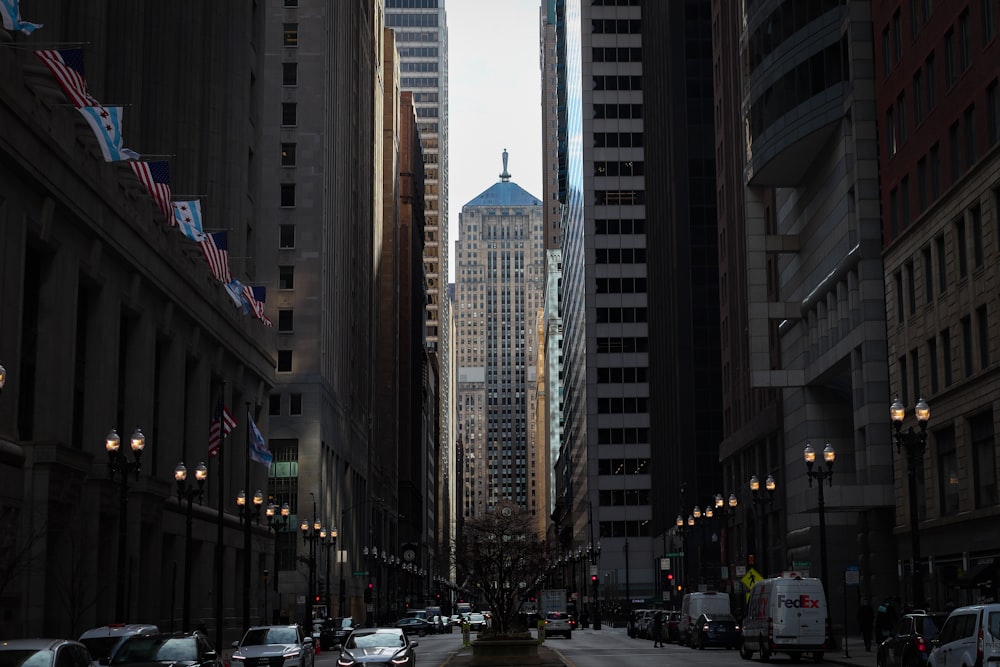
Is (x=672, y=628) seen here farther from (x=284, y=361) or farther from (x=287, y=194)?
(x=287, y=194)

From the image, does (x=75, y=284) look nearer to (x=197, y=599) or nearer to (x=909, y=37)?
(x=197, y=599)

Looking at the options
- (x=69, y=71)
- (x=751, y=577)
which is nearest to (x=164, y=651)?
(x=69, y=71)

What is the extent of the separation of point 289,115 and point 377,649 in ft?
248

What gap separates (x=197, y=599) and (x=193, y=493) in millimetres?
23084

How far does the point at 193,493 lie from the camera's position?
43.1 m

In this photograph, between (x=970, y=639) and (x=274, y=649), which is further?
(x=274, y=649)


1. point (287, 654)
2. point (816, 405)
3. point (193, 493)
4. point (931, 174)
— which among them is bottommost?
point (287, 654)

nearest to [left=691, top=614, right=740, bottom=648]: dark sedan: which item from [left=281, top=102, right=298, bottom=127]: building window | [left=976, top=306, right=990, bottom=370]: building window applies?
[left=976, top=306, right=990, bottom=370]: building window

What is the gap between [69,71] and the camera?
118ft

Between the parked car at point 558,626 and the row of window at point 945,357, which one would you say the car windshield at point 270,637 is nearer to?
the row of window at point 945,357

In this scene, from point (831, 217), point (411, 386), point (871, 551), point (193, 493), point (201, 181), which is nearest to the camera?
point (193, 493)

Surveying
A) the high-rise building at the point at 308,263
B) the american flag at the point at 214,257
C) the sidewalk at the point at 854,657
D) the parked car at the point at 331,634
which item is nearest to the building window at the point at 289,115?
the high-rise building at the point at 308,263

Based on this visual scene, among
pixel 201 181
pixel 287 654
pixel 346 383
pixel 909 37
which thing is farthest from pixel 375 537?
pixel 287 654

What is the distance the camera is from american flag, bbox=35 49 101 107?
34844mm
